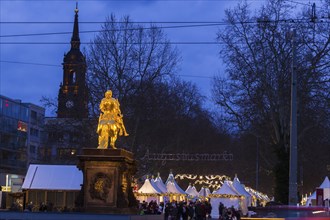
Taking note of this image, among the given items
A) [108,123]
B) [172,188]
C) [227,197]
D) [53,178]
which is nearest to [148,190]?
[172,188]

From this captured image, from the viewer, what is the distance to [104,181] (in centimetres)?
3072

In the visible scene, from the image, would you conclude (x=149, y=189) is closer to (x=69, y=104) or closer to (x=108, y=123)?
(x=69, y=104)

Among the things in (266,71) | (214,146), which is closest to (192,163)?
(214,146)

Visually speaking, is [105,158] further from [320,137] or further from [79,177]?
[320,137]

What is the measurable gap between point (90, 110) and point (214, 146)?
112 ft

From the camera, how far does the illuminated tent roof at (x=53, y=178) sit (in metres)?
40.9

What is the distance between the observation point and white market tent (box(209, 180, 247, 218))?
176 feet

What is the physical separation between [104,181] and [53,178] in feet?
38.1

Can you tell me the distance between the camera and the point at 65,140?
196ft

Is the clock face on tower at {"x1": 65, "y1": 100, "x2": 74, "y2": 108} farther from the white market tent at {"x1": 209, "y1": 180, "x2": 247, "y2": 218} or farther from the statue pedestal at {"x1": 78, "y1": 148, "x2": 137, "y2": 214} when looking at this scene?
the statue pedestal at {"x1": 78, "y1": 148, "x2": 137, "y2": 214}

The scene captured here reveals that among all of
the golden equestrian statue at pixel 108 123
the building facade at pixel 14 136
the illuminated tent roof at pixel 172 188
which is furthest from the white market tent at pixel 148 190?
the building facade at pixel 14 136

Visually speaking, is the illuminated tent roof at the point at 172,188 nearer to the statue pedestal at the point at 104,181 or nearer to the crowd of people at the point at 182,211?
the crowd of people at the point at 182,211

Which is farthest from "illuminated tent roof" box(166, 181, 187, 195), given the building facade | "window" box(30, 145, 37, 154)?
"window" box(30, 145, 37, 154)

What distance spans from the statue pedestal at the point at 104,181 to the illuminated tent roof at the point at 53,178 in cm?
997
